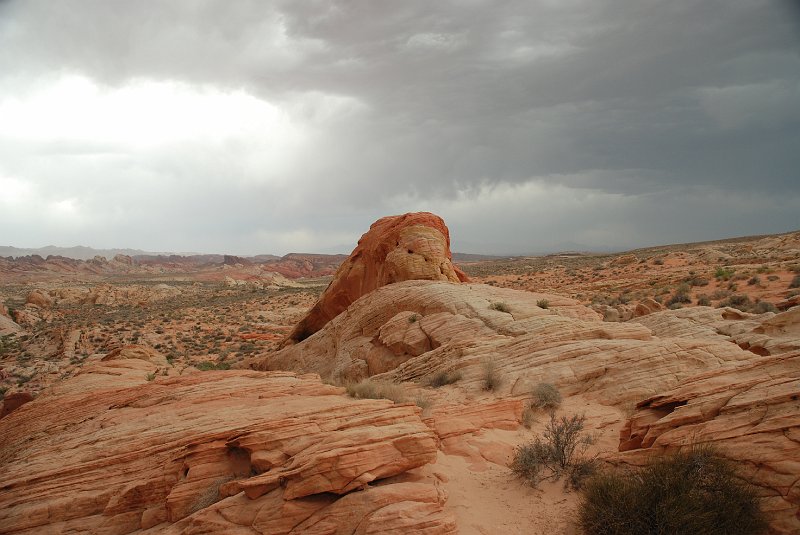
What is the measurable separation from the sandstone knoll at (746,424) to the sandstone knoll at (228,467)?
10.6ft

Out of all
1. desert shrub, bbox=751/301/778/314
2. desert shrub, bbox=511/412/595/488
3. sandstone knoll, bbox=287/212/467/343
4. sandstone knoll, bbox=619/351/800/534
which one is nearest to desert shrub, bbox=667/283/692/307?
desert shrub, bbox=751/301/778/314

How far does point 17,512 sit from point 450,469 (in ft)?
23.9

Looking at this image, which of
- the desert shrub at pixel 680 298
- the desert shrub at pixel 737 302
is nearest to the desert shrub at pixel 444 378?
the desert shrub at pixel 737 302

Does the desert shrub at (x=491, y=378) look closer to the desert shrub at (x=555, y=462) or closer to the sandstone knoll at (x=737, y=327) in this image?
the desert shrub at (x=555, y=462)

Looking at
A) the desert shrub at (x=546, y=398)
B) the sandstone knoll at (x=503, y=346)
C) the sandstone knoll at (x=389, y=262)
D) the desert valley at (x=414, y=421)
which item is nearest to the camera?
the desert valley at (x=414, y=421)

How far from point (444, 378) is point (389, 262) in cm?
1005

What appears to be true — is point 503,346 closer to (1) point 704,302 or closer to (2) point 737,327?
(2) point 737,327

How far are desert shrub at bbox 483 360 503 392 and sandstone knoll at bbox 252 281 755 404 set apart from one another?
0.38 ft

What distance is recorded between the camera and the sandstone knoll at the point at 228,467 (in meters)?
5.93

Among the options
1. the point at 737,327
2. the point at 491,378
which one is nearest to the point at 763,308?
the point at 737,327

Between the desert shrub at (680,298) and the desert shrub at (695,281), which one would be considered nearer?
the desert shrub at (680,298)

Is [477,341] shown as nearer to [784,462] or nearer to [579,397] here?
[579,397]

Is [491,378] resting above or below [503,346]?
below

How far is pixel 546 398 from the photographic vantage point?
31.9 ft
